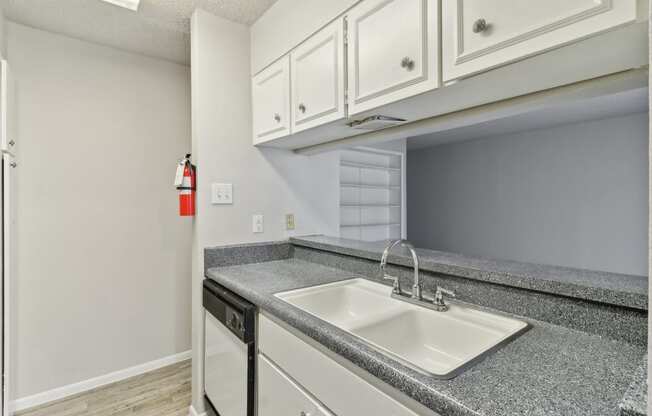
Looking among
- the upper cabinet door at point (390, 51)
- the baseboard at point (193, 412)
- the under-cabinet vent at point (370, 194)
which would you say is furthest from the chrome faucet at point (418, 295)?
the under-cabinet vent at point (370, 194)

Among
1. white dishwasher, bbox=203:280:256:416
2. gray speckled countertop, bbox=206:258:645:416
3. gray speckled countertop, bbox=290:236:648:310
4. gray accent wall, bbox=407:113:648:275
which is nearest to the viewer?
gray speckled countertop, bbox=206:258:645:416

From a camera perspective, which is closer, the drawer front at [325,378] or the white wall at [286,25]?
the drawer front at [325,378]

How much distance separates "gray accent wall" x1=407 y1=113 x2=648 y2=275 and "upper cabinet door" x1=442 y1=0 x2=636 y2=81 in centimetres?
462

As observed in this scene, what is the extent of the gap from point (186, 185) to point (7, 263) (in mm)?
964

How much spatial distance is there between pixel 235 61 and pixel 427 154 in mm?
5009

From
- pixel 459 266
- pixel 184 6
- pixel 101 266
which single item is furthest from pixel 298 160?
pixel 101 266

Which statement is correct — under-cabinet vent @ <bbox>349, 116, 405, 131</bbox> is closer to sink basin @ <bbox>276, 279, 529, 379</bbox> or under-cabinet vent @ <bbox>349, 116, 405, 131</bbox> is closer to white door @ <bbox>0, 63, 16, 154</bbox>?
sink basin @ <bbox>276, 279, 529, 379</bbox>

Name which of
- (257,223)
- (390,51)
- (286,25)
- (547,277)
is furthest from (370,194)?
(547,277)

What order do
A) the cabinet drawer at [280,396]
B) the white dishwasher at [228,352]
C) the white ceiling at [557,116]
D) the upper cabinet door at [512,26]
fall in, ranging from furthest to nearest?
1. the white ceiling at [557,116]
2. the white dishwasher at [228,352]
3. the cabinet drawer at [280,396]
4. the upper cabinet door at [512,26]

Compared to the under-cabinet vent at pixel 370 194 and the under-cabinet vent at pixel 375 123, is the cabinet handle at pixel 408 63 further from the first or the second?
the under-cabinet vent at pixel 370 194

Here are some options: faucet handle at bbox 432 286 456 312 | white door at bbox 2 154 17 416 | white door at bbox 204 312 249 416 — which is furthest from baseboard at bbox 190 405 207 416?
faucet handle at bbox 432 286 456 312

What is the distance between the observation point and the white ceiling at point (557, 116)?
3484 millimetres

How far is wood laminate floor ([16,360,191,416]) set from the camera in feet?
6.62

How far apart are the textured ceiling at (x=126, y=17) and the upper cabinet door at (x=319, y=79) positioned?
1.62 feet
